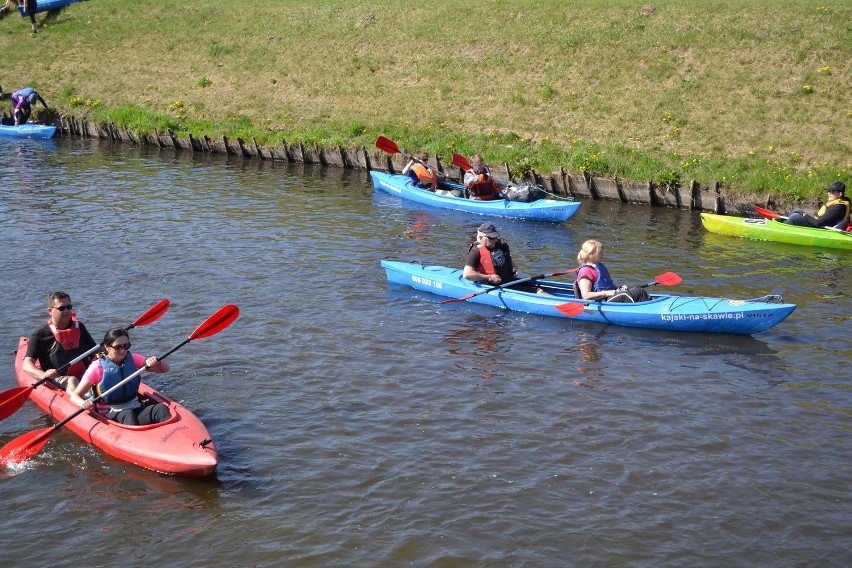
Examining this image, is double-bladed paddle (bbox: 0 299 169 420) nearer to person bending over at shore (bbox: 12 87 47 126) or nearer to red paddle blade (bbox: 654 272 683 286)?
red paddle blade (bbox: 654 272 683 286)

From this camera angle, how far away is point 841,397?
39.4 ft

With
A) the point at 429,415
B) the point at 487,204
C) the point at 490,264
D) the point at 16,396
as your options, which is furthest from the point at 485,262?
the point at 16,396

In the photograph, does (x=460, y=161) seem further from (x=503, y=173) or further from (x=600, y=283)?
(x=600, y=283)

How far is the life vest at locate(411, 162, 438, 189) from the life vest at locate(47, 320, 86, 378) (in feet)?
45.2

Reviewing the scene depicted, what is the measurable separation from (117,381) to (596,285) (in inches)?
301

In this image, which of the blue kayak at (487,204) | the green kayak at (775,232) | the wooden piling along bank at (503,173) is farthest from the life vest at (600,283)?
the wooden piling along bank at (503,173)

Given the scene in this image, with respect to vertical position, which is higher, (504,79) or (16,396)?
(504,79)

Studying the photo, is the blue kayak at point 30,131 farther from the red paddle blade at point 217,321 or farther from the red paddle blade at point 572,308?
the red paddle blade at point 217,321

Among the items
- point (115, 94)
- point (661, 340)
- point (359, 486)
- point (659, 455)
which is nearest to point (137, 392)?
point (359, 486)

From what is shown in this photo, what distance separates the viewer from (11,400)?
33.8 ft

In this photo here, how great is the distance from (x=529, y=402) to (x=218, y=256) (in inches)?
343

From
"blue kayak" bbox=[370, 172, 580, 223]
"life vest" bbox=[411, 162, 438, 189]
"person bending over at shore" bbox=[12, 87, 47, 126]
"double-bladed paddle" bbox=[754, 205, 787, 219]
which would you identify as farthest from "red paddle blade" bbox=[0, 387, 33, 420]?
"person bending over at shore" bbox=[12, 87, 47, 126]

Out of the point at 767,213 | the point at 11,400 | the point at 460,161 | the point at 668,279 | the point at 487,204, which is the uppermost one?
the point at 460,161

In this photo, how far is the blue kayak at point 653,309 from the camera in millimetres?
13867
